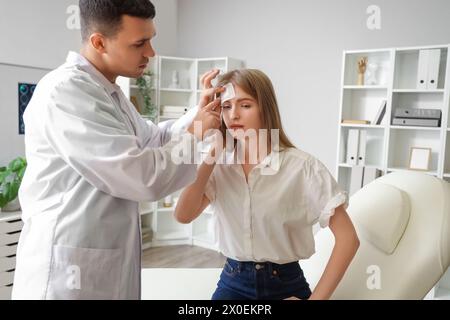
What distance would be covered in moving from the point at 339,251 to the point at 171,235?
3.22 meters

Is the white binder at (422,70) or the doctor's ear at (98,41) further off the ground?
the white binder at (422,70)

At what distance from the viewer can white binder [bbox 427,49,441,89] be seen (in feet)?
9.38

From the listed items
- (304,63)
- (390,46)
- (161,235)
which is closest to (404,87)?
(390,46)

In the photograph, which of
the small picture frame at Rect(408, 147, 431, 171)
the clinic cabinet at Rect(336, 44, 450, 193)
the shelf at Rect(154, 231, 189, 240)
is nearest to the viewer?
the clinic cabinet at Rect(336, 44, 450, 193)

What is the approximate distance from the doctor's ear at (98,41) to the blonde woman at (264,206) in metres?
0.31

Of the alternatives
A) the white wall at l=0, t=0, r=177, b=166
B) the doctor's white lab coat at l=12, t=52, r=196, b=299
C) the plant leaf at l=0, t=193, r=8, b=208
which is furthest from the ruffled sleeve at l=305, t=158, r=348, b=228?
the white wall at l=0, t=0, r=177, b=166

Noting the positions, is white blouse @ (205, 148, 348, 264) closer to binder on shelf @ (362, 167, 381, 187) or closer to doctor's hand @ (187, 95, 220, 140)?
doctor's hand @ (187, 95, 220, 140)

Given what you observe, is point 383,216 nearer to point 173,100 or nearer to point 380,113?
point 380,113

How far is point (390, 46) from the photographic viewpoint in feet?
10.9

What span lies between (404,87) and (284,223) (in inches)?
99.7

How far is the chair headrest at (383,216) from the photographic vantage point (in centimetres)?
142

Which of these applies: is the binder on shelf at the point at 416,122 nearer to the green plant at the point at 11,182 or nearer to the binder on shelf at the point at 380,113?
the binder on shelf at the point at 380,113

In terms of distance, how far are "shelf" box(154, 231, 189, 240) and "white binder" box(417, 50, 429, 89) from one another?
2680 millimetres

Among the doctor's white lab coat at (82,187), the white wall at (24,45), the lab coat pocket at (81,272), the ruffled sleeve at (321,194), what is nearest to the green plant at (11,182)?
the white wall at (24,45)
